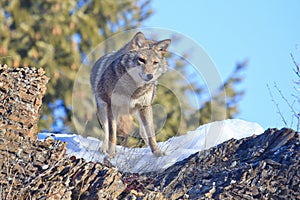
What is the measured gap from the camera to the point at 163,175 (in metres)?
7.41

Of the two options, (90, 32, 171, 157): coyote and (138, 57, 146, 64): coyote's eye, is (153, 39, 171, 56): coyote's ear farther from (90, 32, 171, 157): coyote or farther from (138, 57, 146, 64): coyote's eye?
(138, 57, 146, 64): coyote's eye

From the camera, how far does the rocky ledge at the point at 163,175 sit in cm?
598

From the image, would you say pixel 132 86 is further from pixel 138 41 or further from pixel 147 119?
pixel 138 41

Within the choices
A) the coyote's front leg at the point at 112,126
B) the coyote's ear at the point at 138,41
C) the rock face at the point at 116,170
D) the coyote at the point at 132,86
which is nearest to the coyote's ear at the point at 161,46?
the coyote at the point at 132,86

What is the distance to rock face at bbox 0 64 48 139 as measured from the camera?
6.77 meters

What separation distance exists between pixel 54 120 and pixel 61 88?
74 centimetres

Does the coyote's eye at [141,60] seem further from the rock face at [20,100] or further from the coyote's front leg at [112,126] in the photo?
the rock face at [20,100]

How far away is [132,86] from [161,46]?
61 centimetres

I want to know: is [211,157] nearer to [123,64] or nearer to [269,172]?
[269,172]

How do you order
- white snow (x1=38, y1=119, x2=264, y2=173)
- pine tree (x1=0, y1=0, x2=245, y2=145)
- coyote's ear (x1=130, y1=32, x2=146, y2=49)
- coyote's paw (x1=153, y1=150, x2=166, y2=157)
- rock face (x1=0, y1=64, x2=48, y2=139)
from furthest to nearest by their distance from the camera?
pine tree (x1=0, y1=0, x2=245, y2=145) → coyote's ear (x1=130, y1=32, x2=146, y2=49) → coyote's paw (x1=153, y1=150, x2=166, y2=157) → white snow (x1=38, y1=119, x2=264, y2=173) → rock face (x1=0, y1=64, x2=48, y2=139)

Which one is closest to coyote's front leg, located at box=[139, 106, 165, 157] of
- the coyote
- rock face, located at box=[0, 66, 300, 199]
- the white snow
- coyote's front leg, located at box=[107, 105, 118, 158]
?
the coyote

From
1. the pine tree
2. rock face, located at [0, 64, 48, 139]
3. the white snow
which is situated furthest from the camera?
the pine tree

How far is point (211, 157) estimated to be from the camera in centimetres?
764

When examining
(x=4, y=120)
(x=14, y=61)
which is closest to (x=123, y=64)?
(x=4, y=120)
